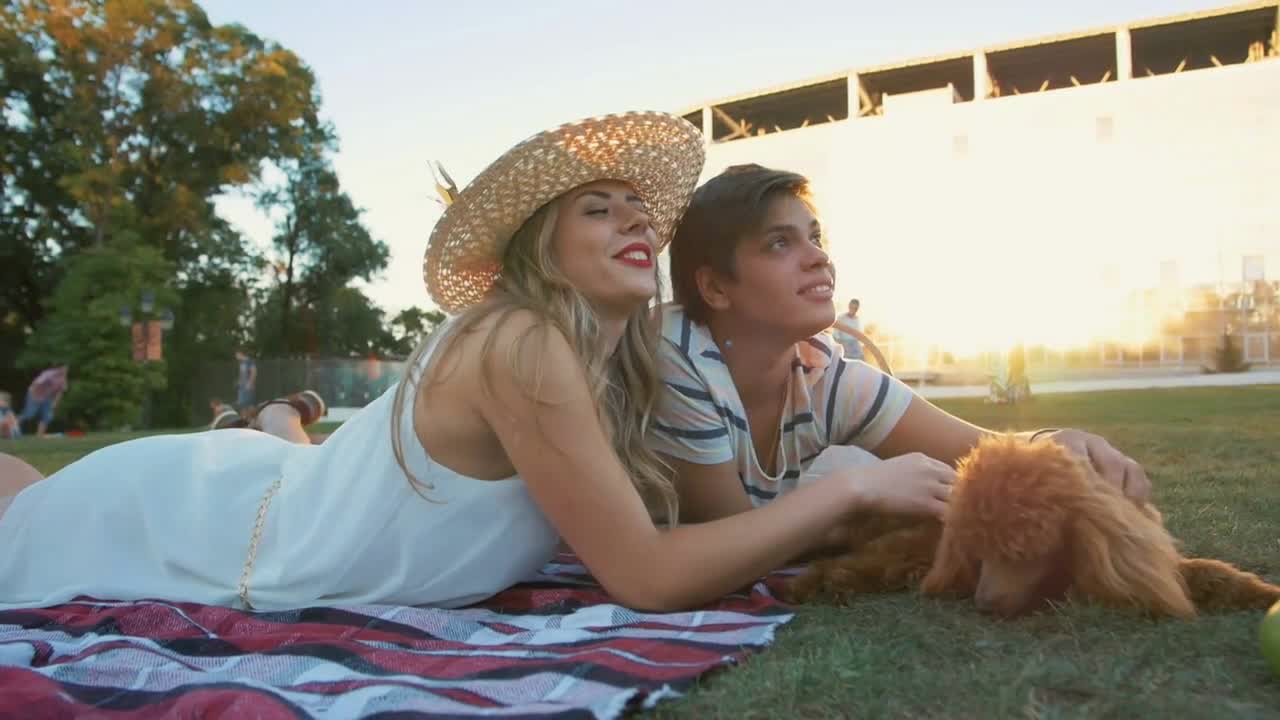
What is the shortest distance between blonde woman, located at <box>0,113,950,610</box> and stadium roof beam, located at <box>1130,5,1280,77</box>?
3605 cm

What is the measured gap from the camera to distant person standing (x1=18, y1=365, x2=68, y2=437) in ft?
65.3

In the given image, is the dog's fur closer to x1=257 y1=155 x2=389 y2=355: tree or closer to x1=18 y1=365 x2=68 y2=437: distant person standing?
x1=18 y1=365 x2=68 y2=437: distant person standing

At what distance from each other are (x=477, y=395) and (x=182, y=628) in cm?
88

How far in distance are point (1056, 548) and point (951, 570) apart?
26 centimetres

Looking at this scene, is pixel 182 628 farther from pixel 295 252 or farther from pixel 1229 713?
pixel 295 252

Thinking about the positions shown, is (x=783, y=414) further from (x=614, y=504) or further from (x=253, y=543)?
(x=253, y=543)

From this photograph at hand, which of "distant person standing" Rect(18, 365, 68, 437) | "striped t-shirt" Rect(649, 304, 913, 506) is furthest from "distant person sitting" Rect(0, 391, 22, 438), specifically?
"striped t-shirt" Rect(649, 304, 913, 506)

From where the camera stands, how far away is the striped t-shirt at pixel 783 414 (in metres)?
2.71

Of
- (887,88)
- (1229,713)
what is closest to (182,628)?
(1229,713)

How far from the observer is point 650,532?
215 cm

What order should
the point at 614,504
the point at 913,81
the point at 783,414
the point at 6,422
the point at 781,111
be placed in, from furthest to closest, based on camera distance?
the point at 781,111 → the point at 913,81 → the point at 6,422 → the point at 783,414 → the point at 614,504

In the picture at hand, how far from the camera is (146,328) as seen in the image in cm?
2352

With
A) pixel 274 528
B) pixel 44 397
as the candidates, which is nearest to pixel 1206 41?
pixel 44 397

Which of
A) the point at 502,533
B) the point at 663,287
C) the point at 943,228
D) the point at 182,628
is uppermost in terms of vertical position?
the point at 943,228
